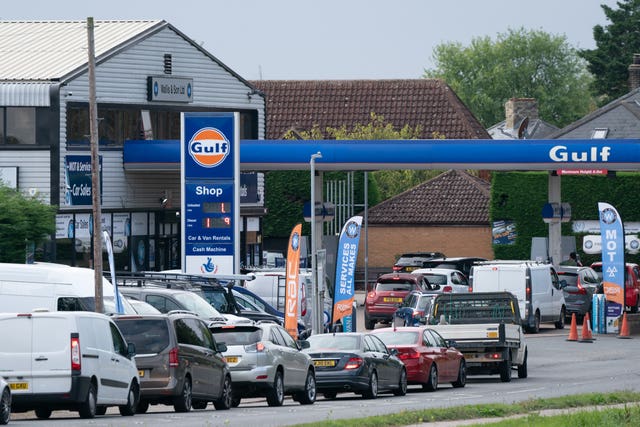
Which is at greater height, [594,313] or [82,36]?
[82,36]

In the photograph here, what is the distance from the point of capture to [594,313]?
4853 centimetres

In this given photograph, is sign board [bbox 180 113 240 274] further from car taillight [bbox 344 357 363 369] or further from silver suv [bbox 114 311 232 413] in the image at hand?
silver suv [bbox 114 311 232 413]

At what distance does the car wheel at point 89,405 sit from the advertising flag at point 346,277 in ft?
58.7

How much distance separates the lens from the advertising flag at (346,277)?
1641 inches

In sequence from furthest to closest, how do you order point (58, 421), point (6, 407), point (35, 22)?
point (35, 22)
point (58, 421)
point (6, 407)

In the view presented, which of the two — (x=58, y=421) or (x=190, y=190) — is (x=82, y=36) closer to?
(x=190, y=190)

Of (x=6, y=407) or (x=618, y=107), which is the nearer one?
(x=6, y=407)

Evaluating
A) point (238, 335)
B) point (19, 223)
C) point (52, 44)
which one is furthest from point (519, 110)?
point (238, 335)

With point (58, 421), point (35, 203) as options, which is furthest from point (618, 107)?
point (58, 421)

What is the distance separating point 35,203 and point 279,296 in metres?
7.36

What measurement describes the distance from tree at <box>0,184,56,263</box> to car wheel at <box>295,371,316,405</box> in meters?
14.2

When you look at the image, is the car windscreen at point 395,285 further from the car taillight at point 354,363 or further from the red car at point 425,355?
the car taillight at point 354,363

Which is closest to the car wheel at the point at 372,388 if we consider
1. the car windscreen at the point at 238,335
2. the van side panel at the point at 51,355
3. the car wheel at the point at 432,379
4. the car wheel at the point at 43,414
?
the car wheel at the point at 432,379

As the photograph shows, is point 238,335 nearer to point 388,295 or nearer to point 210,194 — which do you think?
point 210,194
